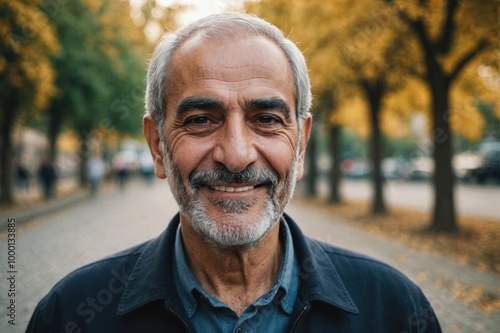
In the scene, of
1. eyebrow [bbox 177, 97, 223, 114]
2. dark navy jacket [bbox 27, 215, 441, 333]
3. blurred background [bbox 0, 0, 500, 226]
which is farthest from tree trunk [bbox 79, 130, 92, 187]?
eyebrow [bbox 177, 97, 223, 114]

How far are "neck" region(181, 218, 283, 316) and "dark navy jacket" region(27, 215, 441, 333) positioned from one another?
0.13 m

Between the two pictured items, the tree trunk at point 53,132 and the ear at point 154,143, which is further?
the tree trunk at point 53,132

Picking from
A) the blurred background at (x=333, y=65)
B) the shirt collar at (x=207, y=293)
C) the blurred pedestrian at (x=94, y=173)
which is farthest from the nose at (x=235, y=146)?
the blurred pedestrian at (x=94, y=173)

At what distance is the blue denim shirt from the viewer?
75.0 inches

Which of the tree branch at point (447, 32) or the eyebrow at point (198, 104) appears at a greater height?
the tree branch at point (447, 32)

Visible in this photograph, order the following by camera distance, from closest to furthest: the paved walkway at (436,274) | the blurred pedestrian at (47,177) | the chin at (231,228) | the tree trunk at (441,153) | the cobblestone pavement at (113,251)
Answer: the chin at (231,228) < the cobblestone pavement at (113,251) < the paved walkway at (436,274) < the tree trunk at (441,153) < the blurred pedestrian at (47,177)

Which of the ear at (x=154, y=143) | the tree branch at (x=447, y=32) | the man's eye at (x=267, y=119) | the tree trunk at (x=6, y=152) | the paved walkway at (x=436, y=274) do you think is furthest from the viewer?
the tree trunk at (x=6, y=152)

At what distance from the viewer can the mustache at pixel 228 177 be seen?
1.91 meters

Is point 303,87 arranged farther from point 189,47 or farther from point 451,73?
point 451,73

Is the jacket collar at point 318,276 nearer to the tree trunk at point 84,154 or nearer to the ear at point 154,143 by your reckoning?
the ear at point 154,143

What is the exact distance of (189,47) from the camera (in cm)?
203

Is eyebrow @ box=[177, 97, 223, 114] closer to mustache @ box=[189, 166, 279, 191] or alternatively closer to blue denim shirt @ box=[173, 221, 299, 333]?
mustache @ box=[189, 166, 279, 191]

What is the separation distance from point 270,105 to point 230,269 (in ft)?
2.38

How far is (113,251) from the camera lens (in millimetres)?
7062
